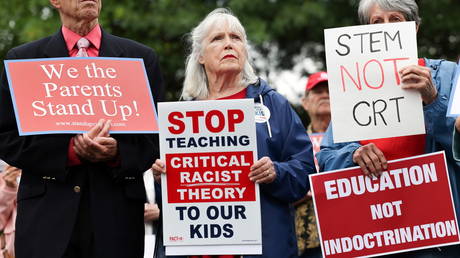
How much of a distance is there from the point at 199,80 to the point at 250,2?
7.21 metres

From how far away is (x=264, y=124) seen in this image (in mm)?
6191

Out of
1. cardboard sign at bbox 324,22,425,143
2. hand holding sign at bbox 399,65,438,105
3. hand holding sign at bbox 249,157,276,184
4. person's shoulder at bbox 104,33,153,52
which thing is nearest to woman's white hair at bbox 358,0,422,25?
cardboard sign at bbox 324,22,425,143

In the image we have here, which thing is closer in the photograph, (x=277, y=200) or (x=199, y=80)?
(x=277, y=200)

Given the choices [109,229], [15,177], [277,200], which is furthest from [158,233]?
[15,177]

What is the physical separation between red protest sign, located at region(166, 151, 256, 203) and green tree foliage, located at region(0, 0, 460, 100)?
719cm

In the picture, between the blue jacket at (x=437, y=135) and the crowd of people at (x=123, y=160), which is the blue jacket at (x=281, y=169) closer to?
the crowd of people at (x=123, y=160)

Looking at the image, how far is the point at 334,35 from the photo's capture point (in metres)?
5.83

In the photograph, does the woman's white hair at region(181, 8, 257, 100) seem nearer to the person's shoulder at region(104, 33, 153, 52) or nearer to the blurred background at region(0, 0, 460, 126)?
the person's shoulder at region(104, 33, 153, 52)

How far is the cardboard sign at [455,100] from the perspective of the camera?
5.39m

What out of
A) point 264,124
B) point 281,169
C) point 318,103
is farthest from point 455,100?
point 318,103

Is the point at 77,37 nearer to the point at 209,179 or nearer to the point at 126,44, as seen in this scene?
the point at 126,44

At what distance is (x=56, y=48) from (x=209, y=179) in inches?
46.9

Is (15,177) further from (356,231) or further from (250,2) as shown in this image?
(250,2)

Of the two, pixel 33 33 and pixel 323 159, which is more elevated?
pixel 33 33
